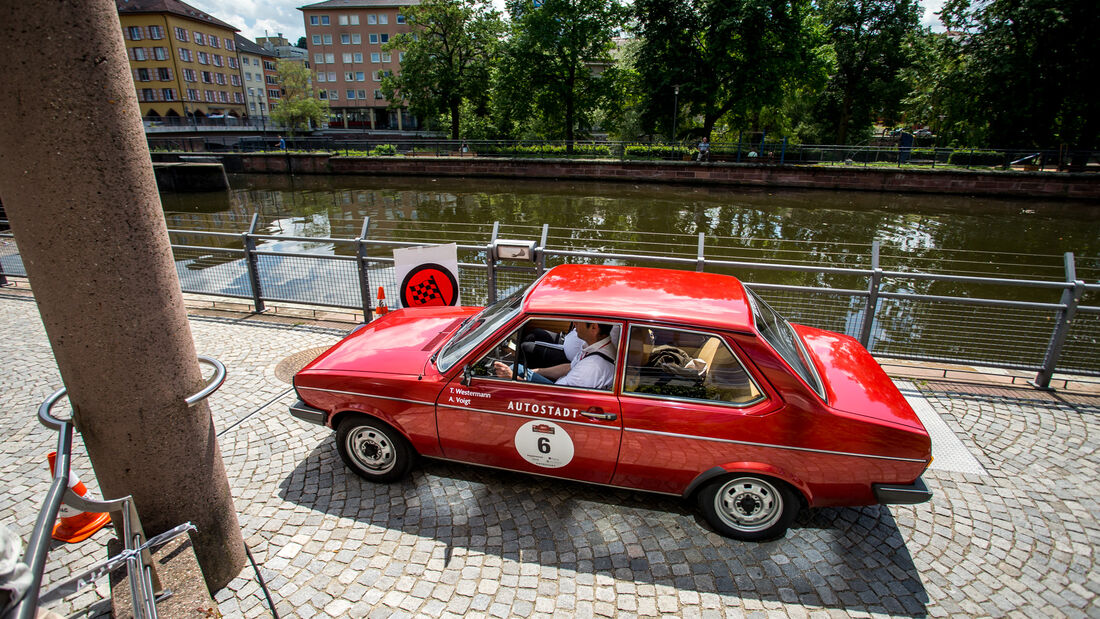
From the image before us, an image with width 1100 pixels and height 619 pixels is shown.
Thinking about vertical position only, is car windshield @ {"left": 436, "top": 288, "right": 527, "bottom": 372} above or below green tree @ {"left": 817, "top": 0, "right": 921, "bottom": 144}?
below

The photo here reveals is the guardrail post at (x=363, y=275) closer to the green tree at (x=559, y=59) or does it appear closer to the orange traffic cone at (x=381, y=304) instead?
the orange traffic cone at (x=381, y=304)

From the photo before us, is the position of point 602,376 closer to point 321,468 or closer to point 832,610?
point 832,610

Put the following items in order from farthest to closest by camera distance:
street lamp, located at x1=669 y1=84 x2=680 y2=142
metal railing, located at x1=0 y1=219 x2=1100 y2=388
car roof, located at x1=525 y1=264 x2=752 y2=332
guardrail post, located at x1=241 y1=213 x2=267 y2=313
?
street lamp, located at x1=669 y1=84 x2=680 y2=142 → guardrail post, located at x1=241 y1=213 x2=267 y2=313 → metal railing, located at x1=0 y1=219 x2=1100 y2=388 → car roof, located at x1=525 y1=264 x2=752 y2=332

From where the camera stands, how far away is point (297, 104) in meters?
62.2

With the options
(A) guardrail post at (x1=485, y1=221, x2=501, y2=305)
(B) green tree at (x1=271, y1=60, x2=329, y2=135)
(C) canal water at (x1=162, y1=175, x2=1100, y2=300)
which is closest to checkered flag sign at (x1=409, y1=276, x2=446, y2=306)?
(A) guardrail post at (x1=485, y1=221, x2=501, y2=305)

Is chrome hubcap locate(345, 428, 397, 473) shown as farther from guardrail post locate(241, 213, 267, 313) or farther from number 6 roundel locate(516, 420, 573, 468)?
guardrail post locate(241, 213, 267, 313)

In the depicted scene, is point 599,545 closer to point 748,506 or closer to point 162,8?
point 748,506

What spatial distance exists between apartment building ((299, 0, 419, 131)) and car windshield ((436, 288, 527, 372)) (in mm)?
77924

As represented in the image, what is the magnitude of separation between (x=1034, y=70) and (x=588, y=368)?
1574 inches

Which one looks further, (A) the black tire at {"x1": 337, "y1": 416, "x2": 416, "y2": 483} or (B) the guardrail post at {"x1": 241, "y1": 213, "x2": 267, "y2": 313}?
(B) the guardrail post at {"x1": 241, "y1": 213, "x2": 267, "y2": 313}

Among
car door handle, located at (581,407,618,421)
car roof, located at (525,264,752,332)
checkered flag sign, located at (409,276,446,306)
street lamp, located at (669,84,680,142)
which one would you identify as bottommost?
checkered flag sign, located at (409,276,446,306)

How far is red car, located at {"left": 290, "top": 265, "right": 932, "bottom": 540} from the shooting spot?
135 inches

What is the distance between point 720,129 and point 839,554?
4340cm

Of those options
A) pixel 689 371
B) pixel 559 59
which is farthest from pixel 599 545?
pixel 559 59
